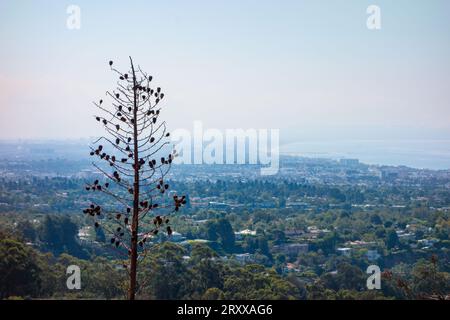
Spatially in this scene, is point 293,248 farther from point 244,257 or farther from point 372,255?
point 372,255

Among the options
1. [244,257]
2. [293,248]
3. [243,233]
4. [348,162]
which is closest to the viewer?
[244,257]

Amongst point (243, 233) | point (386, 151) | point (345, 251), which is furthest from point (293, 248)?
point (386, 151)

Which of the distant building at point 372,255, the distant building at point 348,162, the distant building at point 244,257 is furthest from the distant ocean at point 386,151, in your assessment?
the distant building at point 244,257

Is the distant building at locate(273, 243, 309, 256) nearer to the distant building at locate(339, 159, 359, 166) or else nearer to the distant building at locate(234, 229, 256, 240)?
the distant building at locate(234, 229, 256, 240)

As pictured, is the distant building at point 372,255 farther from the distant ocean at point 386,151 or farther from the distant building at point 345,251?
the distant ocean at point 386,151

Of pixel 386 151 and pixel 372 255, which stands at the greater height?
pixel 386 151

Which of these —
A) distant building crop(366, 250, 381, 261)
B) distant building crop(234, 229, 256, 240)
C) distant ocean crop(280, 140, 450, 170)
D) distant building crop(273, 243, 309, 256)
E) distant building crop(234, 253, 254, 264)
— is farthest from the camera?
distant ocean crop(280, 140, 450, 170)

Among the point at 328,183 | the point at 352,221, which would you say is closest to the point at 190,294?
the point at 352,221

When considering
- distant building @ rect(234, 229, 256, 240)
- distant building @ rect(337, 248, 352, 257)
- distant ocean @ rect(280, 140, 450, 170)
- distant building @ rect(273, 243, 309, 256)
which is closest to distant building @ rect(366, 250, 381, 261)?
distant building @ rect(337, 248, 352, 257)
